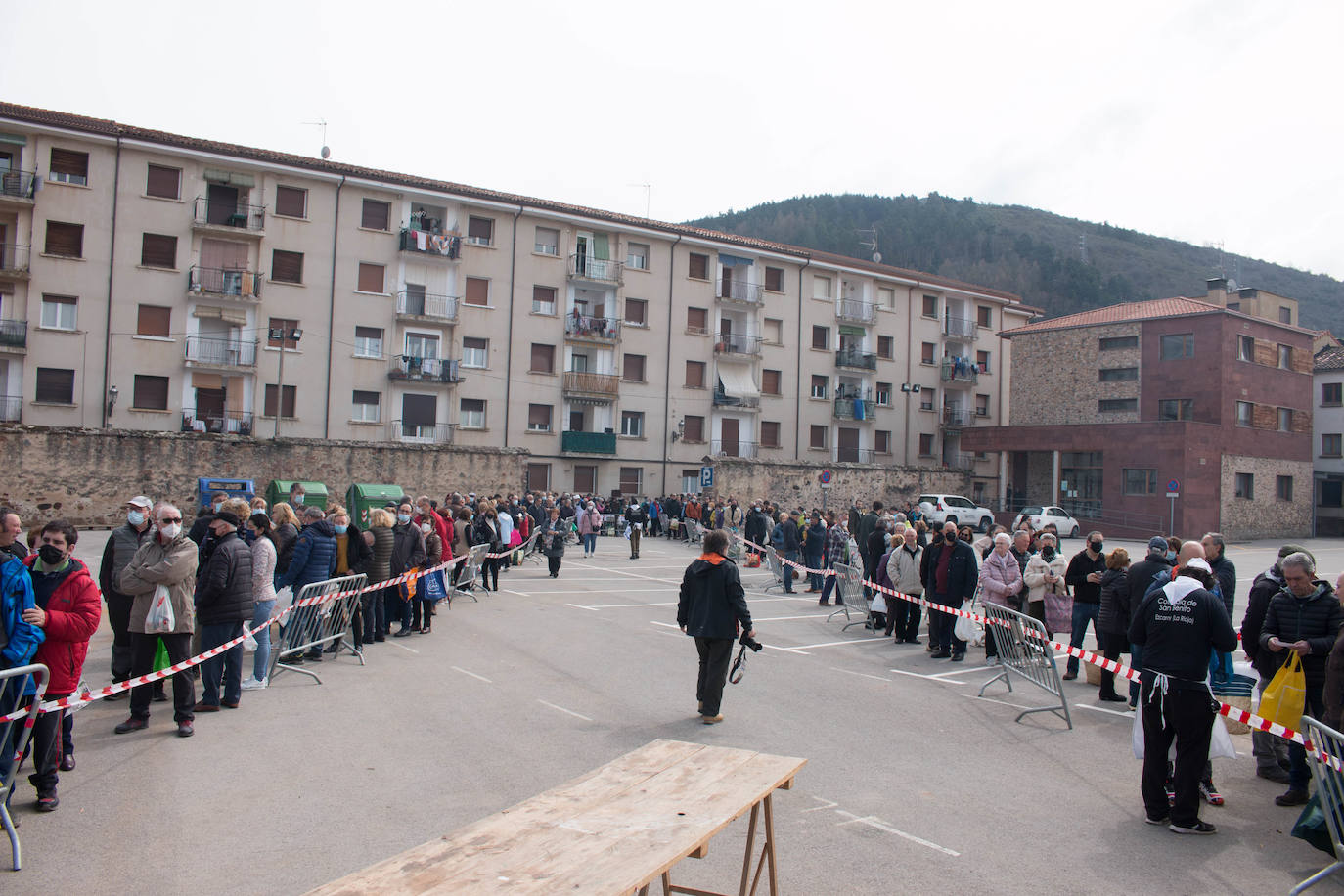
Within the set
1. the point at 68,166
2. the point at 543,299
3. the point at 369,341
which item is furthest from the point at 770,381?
the point at 68,166

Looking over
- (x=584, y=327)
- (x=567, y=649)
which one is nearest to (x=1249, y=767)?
(x=567, y=649)

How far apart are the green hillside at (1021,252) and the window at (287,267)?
7438cm

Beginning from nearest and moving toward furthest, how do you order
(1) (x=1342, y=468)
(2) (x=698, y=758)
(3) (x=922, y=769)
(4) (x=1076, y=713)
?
(2) (x=698, y=758) < (3) (x=922, y=769) < (4) (x=1076, y=713) < (1) (x=1342, y=468)

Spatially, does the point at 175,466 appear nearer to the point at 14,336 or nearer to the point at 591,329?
the point at 14,336

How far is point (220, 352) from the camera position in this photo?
35750 mm

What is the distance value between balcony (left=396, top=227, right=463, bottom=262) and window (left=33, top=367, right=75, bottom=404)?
1347cm

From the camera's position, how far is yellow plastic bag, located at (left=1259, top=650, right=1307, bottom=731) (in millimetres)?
6363

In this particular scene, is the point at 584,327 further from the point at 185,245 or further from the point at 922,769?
the point at 922,769

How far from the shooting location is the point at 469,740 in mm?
7246

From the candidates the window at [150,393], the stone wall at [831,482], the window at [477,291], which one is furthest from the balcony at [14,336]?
the stone wall at [831,482]

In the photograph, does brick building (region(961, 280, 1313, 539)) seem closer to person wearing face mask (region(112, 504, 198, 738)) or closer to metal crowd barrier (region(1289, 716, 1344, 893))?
metal crowd barrier (region(1289, 716, 1344, 893))

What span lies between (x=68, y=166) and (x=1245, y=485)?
51966 mm

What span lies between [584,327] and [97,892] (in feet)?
126

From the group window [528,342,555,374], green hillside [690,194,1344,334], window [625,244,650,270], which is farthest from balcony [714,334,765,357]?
green hillside [690,194,1344,334]
